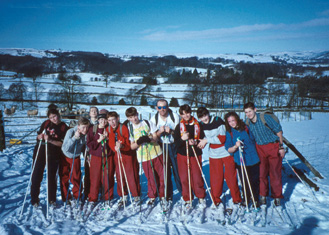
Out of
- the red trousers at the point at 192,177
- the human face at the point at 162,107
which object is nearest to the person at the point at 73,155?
the human face at the point at 162,107

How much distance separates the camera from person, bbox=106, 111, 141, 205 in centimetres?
440

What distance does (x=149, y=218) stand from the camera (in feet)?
13.8

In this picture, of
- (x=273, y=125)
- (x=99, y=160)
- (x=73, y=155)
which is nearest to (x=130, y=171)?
(x=99, y=160)

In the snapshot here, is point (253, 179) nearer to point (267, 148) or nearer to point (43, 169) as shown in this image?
point (267, 148)

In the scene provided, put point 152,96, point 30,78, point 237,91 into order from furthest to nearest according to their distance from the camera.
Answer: point 30,78 < point 152,96 < point 237,91

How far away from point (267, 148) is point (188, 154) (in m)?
1.59

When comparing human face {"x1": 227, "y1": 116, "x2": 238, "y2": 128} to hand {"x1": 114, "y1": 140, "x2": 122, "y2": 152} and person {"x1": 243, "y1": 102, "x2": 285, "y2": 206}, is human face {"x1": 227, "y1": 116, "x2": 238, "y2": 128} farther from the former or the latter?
hand {"x1": 114, "y1": 140, "x2": 122, "y2": 152}

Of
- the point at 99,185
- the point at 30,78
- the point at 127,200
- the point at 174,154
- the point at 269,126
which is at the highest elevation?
the point at 30,78

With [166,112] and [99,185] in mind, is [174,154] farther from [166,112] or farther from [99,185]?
[99,185]

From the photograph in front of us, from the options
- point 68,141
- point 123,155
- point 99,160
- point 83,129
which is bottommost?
point 99,160

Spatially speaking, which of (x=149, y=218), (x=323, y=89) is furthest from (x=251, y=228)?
(x=323, y=89)

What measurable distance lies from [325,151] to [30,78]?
73.8m

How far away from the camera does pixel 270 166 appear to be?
→ 4395mm

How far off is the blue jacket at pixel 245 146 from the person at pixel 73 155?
2941 millimetres
